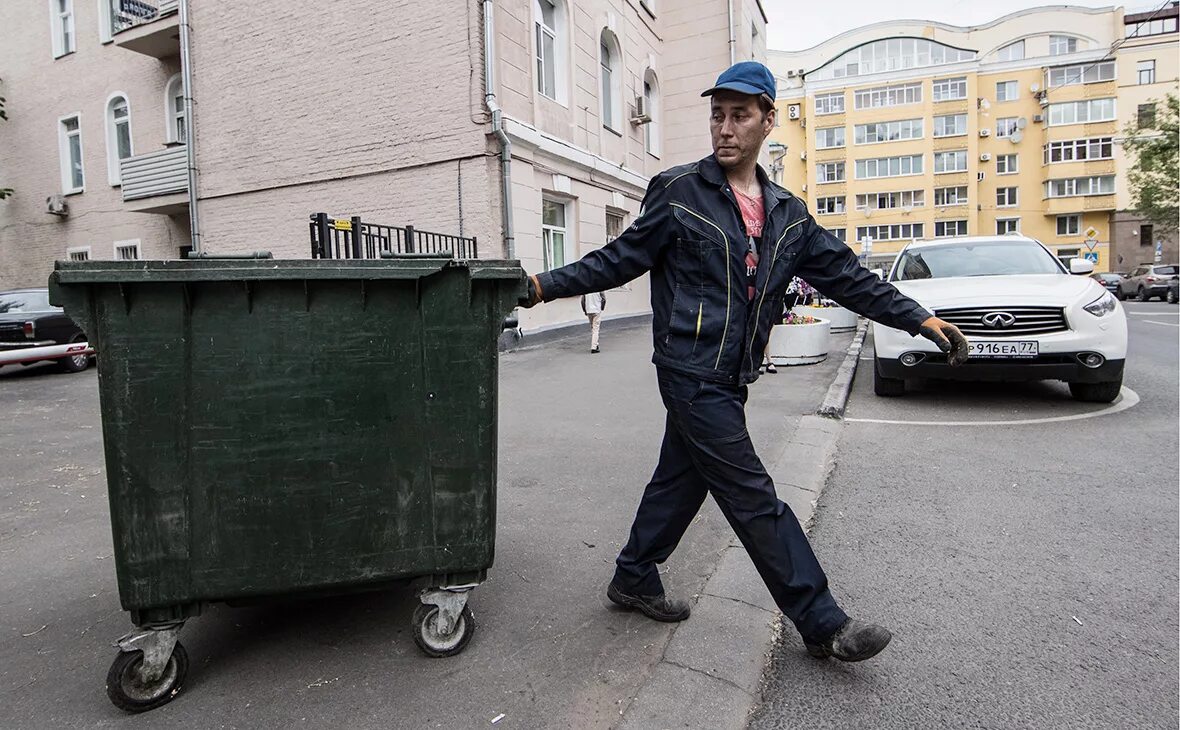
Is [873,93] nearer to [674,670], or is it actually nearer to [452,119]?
[452,119]

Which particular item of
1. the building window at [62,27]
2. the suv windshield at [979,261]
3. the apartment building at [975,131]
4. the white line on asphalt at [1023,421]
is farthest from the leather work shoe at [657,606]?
the apartment building at [975,131]

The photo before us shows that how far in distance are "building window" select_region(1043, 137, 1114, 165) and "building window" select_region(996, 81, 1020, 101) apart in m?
4.61

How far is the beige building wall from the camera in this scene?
16438 mm

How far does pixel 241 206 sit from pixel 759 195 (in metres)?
14.0

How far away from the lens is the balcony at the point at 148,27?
14.4 metres

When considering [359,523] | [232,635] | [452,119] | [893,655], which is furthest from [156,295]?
[452,119]

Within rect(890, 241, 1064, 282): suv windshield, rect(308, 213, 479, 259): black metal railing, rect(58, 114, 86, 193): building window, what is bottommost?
rect(890, 241, 1064, 282): suv windshield

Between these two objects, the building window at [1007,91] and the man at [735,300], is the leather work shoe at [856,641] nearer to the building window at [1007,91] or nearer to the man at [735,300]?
the man at [735,300]

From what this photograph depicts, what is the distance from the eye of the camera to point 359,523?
2213 millimetres

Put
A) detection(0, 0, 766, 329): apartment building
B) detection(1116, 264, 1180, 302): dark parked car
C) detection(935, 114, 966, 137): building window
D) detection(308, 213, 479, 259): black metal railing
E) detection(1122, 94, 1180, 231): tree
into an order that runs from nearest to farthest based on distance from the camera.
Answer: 1. detection(308, 213, 479, 259): black metal railing
2. detection(0, 0, 766, 329): apartment building
3. detection(1116, 264, 1180, 302): dark parked car
4. detection(1122, 94, 1180, 231): tree
5. detection(935, 114, 966, 137): building window

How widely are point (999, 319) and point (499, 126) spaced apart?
7.76 m

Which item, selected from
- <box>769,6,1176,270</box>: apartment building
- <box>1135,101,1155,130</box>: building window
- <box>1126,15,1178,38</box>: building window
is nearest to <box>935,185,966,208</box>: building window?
<box>769,6,1176,270</box>: apartment building

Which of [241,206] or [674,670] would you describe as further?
[241,206]

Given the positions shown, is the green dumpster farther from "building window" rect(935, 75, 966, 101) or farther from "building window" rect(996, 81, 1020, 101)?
"building window" rect(996, 81, 1020, 101)
